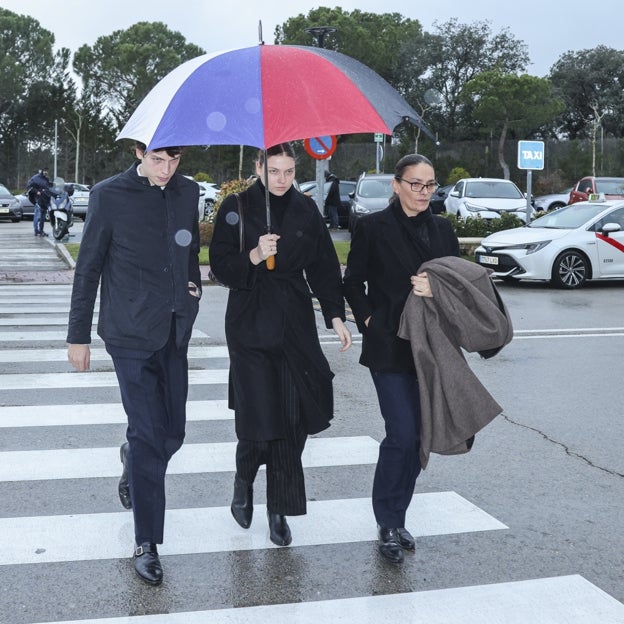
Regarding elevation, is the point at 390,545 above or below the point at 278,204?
below

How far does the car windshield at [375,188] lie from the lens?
25.2 meters

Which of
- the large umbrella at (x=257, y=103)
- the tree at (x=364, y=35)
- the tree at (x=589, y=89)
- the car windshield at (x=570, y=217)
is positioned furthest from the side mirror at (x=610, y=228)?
the tree at (x=364, y=35)

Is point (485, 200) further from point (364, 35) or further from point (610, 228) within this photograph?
point (364, 35)

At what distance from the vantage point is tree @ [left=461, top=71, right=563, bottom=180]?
49406mm

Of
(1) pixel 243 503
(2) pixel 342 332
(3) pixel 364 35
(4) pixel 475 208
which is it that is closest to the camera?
(2) pixel 342 332

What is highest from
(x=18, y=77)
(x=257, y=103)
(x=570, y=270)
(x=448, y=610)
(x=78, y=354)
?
(x=18, y=77)

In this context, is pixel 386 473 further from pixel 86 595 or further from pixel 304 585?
pixel 86 595

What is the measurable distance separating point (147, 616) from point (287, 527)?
929mm

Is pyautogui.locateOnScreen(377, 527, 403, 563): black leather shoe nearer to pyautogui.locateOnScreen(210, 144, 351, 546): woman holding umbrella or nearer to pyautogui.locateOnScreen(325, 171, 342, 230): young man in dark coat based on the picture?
pyautogui.locateOnScreen(210, 144, 351, 546): woman holding umbrella

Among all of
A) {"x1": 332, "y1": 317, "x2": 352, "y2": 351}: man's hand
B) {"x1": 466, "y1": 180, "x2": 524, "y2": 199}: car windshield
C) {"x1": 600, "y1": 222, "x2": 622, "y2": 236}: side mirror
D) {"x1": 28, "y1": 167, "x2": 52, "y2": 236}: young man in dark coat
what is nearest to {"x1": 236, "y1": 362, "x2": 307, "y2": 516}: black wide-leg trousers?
{"x1": 332, "y1": 317, "x2": 352, "y2": 351}: man's hand

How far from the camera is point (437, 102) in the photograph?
56.4 metres

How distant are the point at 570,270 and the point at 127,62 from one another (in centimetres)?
6630

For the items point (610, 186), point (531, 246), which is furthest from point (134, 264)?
point (610, 186)

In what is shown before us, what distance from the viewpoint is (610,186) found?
30000 millimetres
